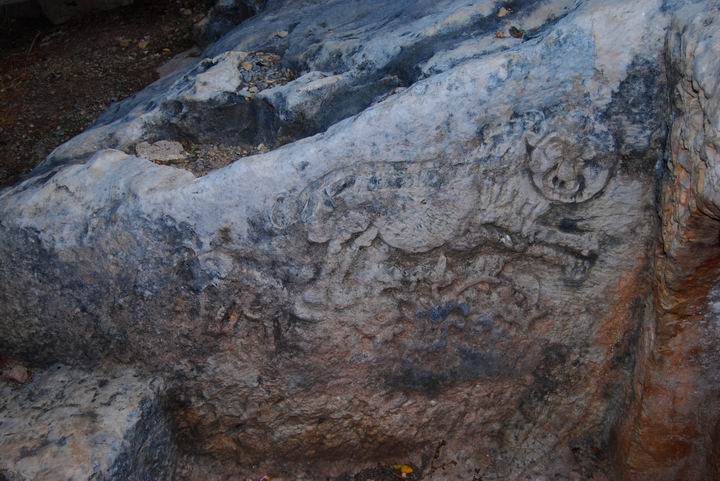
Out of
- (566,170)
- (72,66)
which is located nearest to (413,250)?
(566,170)

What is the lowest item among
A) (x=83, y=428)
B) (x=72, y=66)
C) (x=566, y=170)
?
(x=83, y=428)

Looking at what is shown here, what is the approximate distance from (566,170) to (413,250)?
381mm

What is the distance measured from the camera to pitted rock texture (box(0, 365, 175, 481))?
1737mm

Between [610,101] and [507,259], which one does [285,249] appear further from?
[610,101]

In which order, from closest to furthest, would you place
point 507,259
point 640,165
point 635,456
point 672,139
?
1. point 672,139
2. point 640,165
3. point 507,259
4. point 635,456

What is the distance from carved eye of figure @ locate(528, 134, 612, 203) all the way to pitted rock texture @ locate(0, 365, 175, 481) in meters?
1.04

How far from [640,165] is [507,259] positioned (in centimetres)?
36

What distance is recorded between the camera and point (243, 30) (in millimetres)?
2629

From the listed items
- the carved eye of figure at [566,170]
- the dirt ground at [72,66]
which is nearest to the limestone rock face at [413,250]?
the carved eye of figure at [566,170]

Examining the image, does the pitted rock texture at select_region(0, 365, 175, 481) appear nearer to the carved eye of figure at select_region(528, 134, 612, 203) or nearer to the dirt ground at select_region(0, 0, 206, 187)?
the carved eye of figure at select_region(528, 134, 612, 203)

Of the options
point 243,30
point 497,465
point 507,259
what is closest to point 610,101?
point 507,259

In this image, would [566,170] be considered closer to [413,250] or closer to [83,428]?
[413,250]

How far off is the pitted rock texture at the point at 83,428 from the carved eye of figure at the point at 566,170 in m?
1.04

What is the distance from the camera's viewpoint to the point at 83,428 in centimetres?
181
